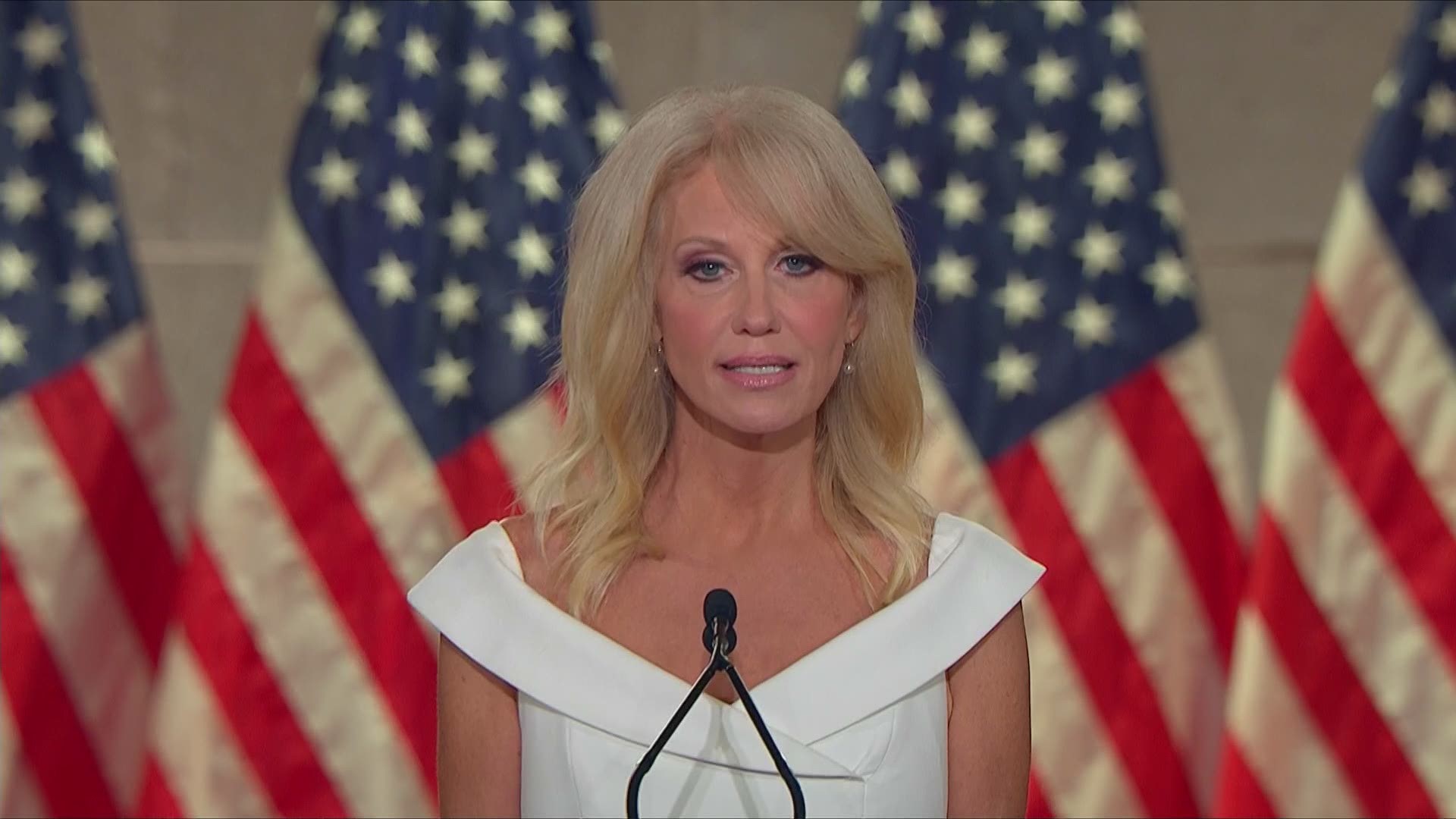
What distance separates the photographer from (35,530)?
3072mm

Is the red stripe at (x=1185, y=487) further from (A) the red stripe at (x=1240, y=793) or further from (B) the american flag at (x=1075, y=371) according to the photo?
(A) the red stripe at (x=1240, y=793)

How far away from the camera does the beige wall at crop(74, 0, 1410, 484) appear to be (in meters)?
3.31

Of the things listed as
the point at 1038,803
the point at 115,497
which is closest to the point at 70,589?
the point at 115,497

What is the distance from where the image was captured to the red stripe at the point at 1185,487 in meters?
3.08

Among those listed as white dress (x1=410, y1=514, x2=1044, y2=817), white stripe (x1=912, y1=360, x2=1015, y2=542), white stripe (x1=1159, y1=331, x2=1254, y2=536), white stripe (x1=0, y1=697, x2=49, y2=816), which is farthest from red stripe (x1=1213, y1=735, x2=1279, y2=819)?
white stripe (x1=0, y1=697, x2=49, y2=816)

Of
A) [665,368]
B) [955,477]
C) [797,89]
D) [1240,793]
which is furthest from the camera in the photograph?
[797,89]

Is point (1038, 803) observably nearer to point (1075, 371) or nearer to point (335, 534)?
point (1075, 371)

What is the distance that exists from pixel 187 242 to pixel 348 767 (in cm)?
101

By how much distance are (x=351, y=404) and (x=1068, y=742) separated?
1.34 meters

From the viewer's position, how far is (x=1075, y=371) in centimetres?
311

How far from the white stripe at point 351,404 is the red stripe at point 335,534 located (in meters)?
0.02

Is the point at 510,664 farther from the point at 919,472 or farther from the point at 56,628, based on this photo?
the point at 56,628

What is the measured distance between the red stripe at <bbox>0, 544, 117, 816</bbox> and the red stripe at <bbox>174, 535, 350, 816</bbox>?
0.22 metres

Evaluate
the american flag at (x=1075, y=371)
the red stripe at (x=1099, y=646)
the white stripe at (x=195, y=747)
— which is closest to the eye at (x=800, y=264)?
the american flag at (x=1075, y=371)
